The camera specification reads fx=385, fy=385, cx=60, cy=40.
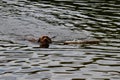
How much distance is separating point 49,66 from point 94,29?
467 cm

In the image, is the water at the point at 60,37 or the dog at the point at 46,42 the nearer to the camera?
the water at the point at 60,37

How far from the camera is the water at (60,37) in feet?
30.5

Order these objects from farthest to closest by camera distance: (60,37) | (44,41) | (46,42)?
(60,37)
(46,42)
(44,41)

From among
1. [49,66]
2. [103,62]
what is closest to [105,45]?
[103,62]

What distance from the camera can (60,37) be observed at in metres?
13.2

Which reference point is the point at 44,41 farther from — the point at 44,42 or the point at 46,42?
the point at 46,42

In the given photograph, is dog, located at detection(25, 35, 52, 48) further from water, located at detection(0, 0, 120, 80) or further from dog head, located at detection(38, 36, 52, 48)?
water, located at detection(0, 0, 120, 80)

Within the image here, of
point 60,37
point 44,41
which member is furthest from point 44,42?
point 60,37

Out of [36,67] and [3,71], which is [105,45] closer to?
[36,67]

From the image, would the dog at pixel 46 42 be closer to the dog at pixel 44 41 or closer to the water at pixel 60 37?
the dog at pixel 44 41

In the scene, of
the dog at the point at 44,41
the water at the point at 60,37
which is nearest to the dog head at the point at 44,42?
the dog at the point at 44,41

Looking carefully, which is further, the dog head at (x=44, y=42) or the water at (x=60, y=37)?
the dog head at (x=44, y=42)

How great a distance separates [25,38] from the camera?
1293cm

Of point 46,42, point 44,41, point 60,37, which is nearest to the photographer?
point 44,41
